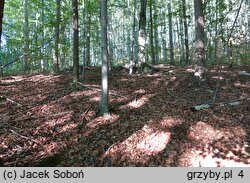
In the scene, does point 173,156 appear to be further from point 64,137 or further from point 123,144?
point 64,137

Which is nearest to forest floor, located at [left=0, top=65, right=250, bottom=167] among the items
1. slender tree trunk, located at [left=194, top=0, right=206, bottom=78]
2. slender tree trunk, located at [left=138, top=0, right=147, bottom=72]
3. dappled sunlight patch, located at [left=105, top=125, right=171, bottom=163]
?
dappled sunlight patch, located at [left=105, top=125, right=171, bottom=163]

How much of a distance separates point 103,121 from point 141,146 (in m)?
1.73

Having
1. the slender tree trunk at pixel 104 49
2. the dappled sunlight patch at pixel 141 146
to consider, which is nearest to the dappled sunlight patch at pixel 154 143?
the dappled sunlight patch at pixel 141 146

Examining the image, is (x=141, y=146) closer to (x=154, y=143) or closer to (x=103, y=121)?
(x=154, y=143)

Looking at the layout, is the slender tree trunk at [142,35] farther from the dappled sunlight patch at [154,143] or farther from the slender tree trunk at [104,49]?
the dappled sunlight patch at [154,143]

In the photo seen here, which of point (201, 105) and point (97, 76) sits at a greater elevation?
point (97, 76)

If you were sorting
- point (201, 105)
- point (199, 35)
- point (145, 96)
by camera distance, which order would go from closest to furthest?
point (201, 105), point (145, 96), point (199, 35)

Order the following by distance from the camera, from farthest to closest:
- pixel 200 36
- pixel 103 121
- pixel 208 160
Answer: pixel 200 36
pixel 103 121
pixel 208 160

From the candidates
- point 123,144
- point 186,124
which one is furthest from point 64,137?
point 186,124

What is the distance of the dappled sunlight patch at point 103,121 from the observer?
8.70 metres

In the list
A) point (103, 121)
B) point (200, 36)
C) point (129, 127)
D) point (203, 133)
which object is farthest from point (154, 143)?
point (200, 36)

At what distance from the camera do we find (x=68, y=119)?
29.9ft

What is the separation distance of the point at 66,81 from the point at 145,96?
16.8 feet

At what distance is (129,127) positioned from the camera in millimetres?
8547
